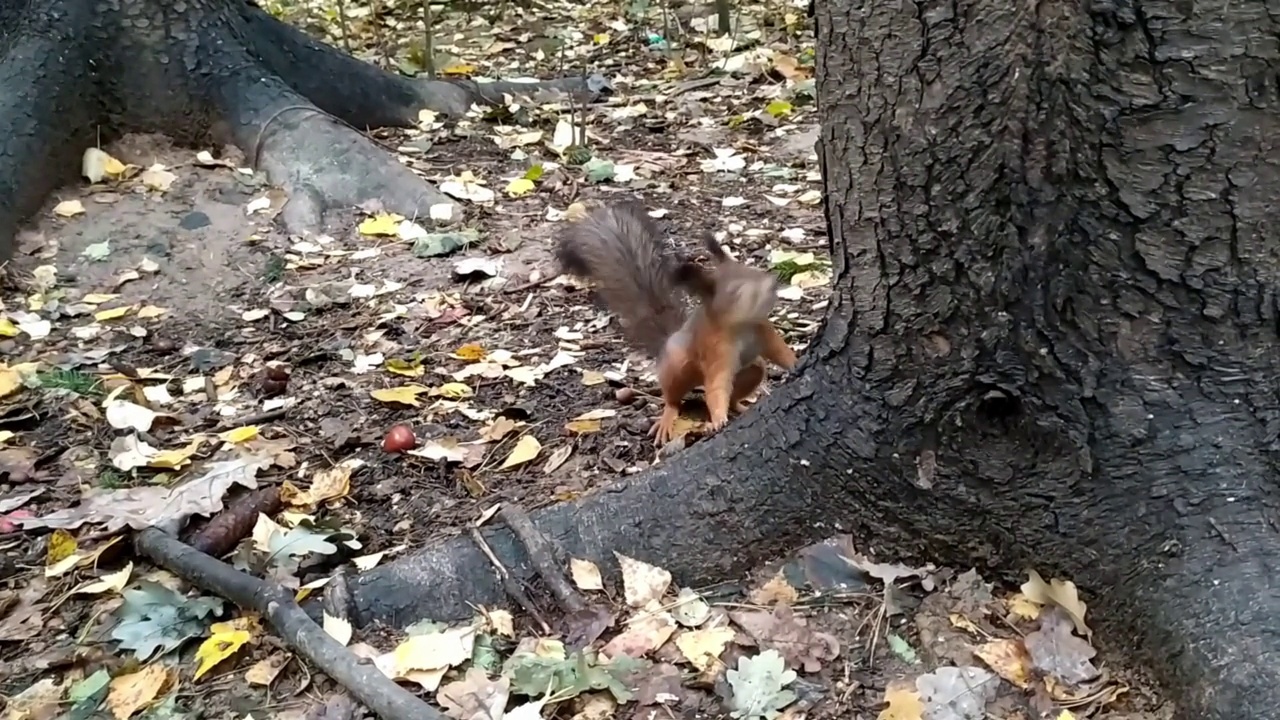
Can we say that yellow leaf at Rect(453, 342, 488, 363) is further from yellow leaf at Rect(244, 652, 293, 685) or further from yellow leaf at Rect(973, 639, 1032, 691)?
yellow leaf at Rect(973, 639, 1032, 691)

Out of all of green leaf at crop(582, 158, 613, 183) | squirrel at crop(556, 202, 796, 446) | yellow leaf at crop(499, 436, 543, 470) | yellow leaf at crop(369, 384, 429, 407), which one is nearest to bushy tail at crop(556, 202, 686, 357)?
squirrel at crop(556, 202, 796, 446)

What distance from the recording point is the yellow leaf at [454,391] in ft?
10.2

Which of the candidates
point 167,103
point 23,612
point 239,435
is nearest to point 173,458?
point 239,435

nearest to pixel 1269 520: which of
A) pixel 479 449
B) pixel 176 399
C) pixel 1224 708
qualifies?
pixel 1224 708

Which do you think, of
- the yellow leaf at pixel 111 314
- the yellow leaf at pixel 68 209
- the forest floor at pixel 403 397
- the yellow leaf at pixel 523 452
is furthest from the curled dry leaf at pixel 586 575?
the yellow leaf at pixel 68 209

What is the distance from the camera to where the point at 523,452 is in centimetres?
277

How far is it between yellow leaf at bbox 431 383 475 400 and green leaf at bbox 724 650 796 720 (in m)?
1.37

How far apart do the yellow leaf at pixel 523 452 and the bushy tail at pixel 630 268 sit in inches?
14.9

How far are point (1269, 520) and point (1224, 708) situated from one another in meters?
0.29

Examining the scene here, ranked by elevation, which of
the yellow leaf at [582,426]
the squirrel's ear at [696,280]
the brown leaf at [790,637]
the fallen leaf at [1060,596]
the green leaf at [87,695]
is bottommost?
the yellow leaf at [582,426]

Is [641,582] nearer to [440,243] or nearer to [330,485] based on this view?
[330,485]

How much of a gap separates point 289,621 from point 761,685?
2.72 ft

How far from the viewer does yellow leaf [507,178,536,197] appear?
4.54m

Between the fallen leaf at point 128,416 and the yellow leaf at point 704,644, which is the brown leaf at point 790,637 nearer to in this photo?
the yellow leaf at point 704,644
